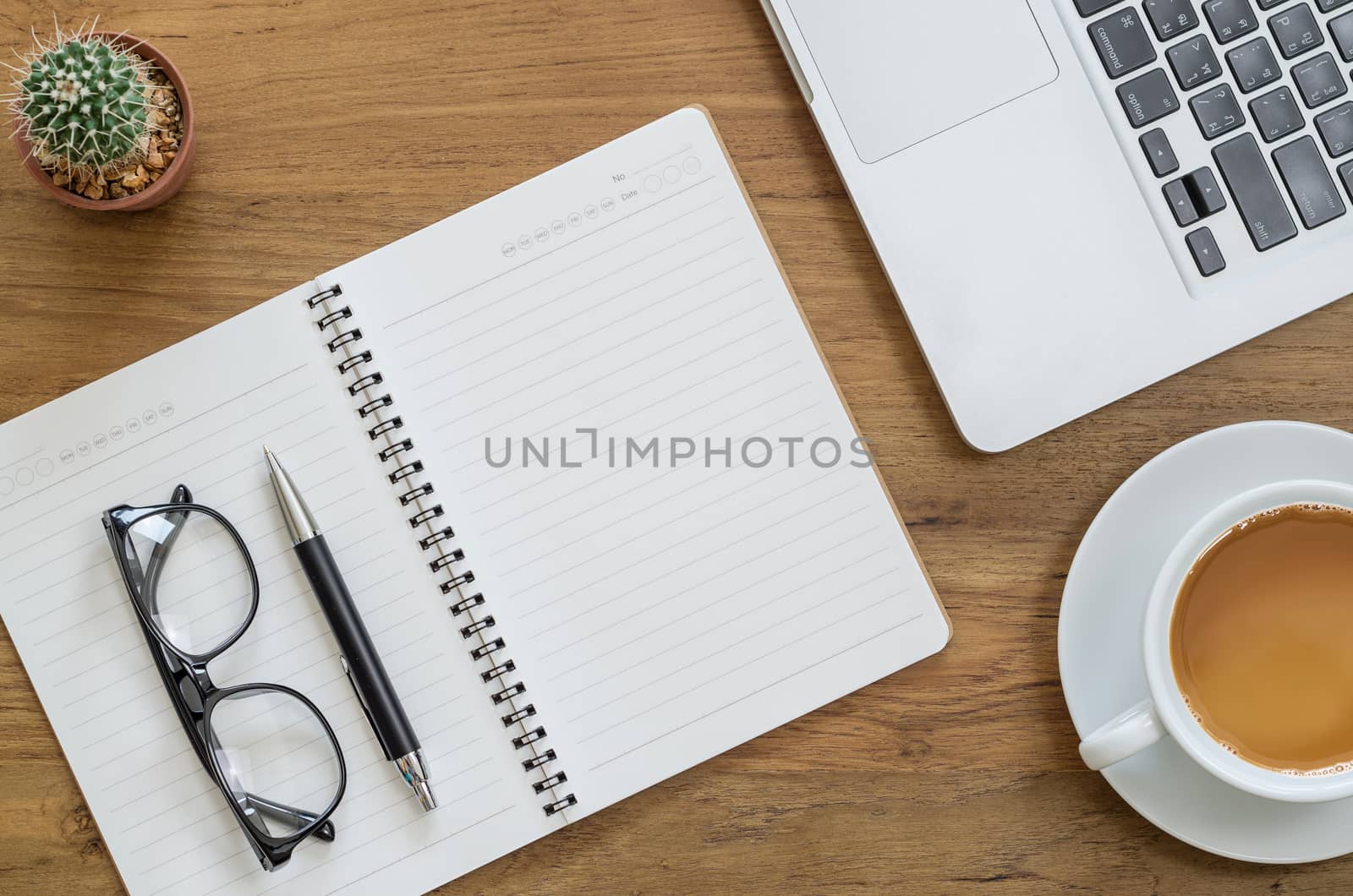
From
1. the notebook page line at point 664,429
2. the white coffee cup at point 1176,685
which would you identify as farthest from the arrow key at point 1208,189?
the notebook page line at point 664,429

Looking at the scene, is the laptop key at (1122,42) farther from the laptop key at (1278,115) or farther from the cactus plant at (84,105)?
the cactus plant at (84,105)

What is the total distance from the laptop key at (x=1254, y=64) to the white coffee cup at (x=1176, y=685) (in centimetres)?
31

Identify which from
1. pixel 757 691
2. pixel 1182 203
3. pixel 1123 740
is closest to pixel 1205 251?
pixel 1182 203

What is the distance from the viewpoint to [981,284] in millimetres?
721

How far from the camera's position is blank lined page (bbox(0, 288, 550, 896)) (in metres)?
0.75

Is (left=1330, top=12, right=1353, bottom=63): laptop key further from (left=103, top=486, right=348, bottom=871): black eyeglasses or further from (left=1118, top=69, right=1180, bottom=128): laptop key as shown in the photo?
(left=103, top=486, right=348, bottom=871): black eyeglasses

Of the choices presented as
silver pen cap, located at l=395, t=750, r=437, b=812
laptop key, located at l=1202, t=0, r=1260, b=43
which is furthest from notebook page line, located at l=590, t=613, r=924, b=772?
laptop key, located at l=1202, t=0, r=1260, b=43

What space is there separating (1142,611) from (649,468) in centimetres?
40

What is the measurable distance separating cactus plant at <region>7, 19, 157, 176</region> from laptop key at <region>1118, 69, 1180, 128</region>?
2.42 feet

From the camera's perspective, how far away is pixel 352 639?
28.8 inches

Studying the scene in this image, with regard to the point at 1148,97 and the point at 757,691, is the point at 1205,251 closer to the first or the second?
the point at 1148,97

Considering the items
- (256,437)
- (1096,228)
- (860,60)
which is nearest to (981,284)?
(1096,228)

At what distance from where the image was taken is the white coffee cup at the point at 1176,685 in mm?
651

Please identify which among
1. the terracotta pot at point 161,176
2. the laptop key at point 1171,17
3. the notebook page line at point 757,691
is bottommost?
the notebook page line at point 757,691
